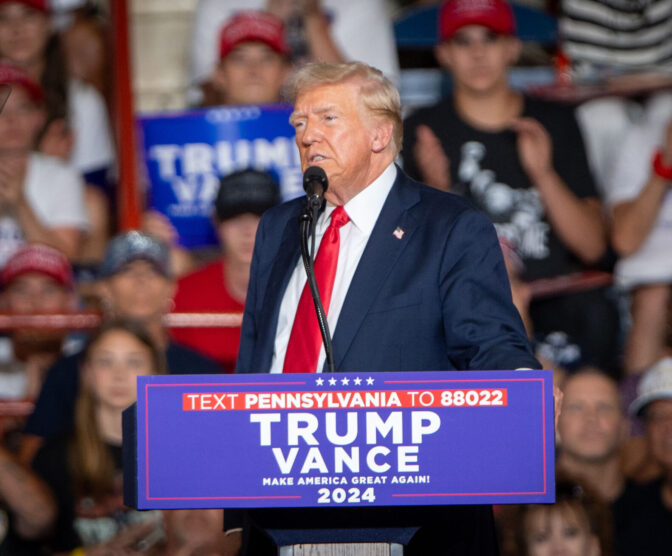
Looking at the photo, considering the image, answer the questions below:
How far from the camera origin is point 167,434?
2.02 m

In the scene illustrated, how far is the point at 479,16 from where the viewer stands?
5.04 m

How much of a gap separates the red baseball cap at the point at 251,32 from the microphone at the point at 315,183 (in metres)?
2.92

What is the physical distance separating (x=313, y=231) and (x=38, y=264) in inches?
112

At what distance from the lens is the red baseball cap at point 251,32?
5121 millimetres

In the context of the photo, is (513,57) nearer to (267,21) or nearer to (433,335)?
(267,21)

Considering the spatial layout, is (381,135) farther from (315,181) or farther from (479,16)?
(479,16)

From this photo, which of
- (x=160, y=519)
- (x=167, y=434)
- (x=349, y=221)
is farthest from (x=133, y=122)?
(x=167, y=434)

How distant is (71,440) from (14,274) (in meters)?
0.94

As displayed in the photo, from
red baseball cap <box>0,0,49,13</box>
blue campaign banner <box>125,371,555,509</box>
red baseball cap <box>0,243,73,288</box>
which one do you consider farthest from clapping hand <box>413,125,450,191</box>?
blue campaign banner <box>125,371,555,509</box>

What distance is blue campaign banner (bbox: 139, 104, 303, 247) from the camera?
504 centimetres

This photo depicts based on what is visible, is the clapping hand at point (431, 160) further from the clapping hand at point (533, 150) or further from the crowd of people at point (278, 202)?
the clapping hand at point (533, 150)

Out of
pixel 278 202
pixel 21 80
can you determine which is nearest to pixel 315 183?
pixel 278 202

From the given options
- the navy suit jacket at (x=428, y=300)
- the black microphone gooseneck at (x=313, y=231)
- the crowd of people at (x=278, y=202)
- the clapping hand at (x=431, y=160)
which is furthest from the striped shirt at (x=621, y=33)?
the black microphone gooseneck at (x=313, y=231)

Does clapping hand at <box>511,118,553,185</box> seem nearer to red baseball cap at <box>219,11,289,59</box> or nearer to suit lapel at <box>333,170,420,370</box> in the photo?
red baseball cap at <box>219,11,289,59</box>
